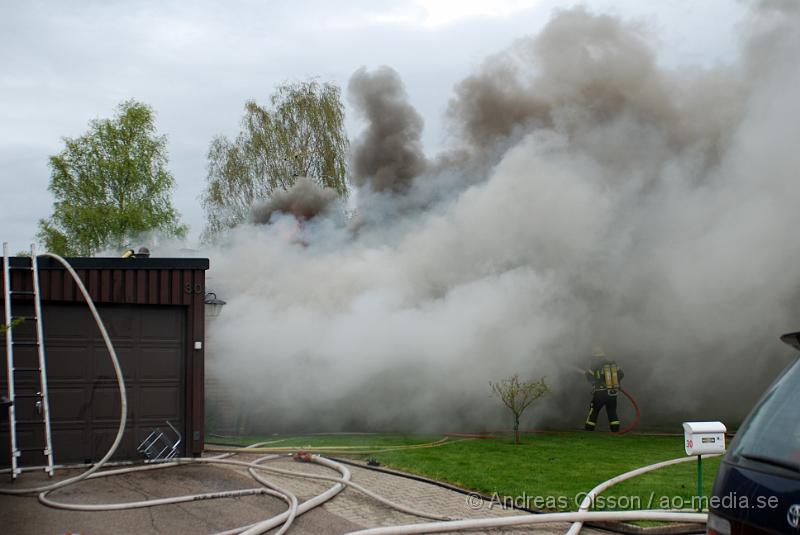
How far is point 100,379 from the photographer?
945 cm

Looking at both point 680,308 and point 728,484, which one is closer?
A: point 728,484

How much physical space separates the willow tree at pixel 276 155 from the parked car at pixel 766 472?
28.8 m

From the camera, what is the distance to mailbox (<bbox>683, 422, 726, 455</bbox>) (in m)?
6.31

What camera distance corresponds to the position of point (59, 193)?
2522 cm

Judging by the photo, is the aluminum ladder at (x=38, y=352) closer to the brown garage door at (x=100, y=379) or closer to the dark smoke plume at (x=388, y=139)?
the brown garage door at (x=100, y=379)

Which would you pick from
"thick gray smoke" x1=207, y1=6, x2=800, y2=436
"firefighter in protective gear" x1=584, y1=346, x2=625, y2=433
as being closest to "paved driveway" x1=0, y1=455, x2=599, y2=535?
"thick gray smoke" x1=207, y1=6, x2=800, y2=436

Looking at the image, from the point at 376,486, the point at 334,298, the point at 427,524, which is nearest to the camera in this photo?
the point at 427,524

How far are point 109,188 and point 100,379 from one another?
18069 millimetres

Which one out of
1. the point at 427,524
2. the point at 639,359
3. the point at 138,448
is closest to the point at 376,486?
the point at 427,524

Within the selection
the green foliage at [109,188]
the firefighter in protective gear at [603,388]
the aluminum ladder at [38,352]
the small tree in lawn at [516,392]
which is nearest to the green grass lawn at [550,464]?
the small tree in lawn at [516,392]

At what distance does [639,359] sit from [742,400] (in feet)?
7.78

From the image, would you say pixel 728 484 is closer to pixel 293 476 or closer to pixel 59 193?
pixel 293 476

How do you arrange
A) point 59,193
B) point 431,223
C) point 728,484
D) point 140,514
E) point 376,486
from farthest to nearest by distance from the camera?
1. point 59,193
2. point 431,223
3. point 376,486
4. point 140,514
5. point 728,484

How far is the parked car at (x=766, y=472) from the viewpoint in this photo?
2580 mm
